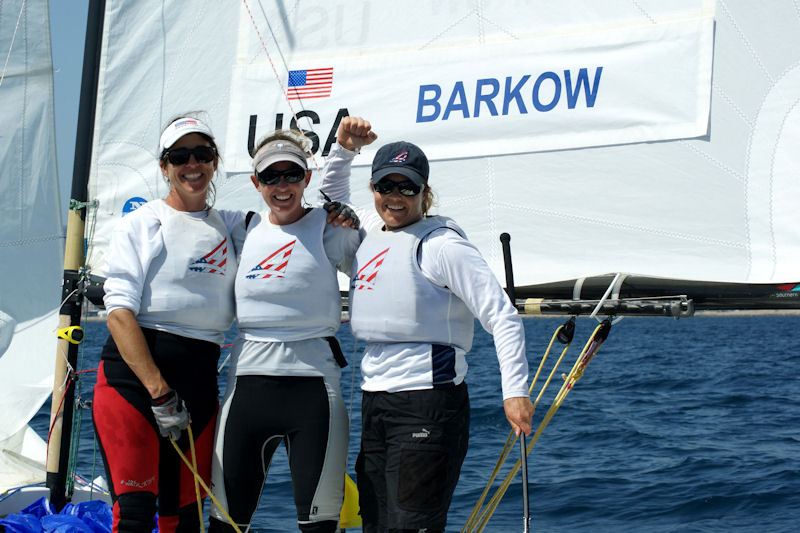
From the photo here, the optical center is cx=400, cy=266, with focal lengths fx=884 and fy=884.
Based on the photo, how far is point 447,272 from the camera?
2521mm

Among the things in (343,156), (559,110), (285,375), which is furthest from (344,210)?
(559,110)

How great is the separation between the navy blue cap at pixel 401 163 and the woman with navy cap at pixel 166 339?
1.80 ft

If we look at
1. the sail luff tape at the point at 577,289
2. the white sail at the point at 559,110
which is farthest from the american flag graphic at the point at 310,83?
the sail luff tape at the point at 577,289

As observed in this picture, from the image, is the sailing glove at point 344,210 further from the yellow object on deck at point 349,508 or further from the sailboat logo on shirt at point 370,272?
the yellow object on deck at point 349,508

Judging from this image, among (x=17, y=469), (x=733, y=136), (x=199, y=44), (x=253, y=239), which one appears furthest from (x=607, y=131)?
(x=17, y=469)

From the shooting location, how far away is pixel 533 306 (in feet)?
10.1

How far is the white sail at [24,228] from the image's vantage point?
420 centimetres

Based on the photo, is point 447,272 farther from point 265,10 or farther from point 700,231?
point 265,10

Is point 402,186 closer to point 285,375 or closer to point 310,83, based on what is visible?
point 285,375

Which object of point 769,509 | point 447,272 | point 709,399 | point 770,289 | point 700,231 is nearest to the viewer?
point 447,272

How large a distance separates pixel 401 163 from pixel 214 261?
65 cm

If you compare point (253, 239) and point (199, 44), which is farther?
point (199, 44)

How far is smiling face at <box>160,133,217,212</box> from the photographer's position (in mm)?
2736

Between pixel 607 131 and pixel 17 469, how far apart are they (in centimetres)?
315
